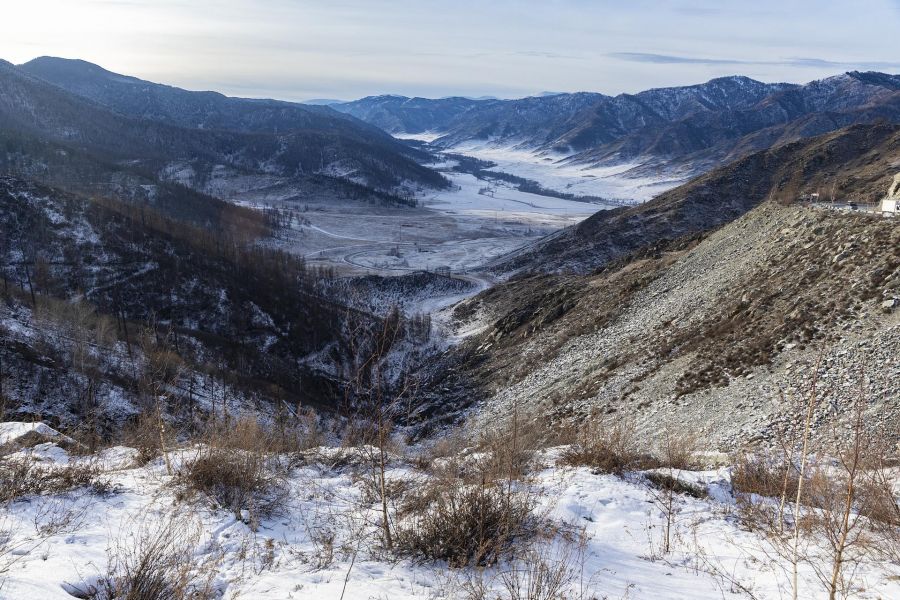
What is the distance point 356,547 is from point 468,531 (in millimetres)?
1463

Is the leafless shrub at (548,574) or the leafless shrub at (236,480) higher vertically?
the leafless shrub at (548,574)

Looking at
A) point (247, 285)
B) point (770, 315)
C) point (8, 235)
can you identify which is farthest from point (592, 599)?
point (8, 235)

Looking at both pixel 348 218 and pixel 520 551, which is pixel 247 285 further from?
pixel 348 218

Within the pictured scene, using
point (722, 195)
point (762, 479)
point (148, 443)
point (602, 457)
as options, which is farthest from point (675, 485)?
point (722, 195)

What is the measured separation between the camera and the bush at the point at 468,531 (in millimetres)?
6009

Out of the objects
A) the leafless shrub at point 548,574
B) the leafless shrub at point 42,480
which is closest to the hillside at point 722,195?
the leafless shrub at point 548,574

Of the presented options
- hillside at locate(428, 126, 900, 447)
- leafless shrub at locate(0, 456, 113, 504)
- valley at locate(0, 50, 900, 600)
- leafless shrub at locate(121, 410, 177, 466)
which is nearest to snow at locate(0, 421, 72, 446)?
valley at locate(0, 50, 900, 600)

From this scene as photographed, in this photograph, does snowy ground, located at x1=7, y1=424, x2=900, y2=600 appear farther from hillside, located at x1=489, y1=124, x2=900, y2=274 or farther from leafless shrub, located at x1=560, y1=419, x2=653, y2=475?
hillside, located at x1=489, y1=124, x2=900, y2=274

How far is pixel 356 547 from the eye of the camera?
21.0 feet

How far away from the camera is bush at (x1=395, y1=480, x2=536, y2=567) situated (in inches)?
237

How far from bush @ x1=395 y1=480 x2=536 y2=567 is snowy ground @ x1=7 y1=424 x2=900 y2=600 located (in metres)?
0.16

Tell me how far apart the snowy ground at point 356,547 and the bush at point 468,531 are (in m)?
0.16

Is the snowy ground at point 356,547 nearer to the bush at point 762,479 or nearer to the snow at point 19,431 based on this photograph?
the bush at point 762,479

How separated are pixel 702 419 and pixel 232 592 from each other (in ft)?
59.1
